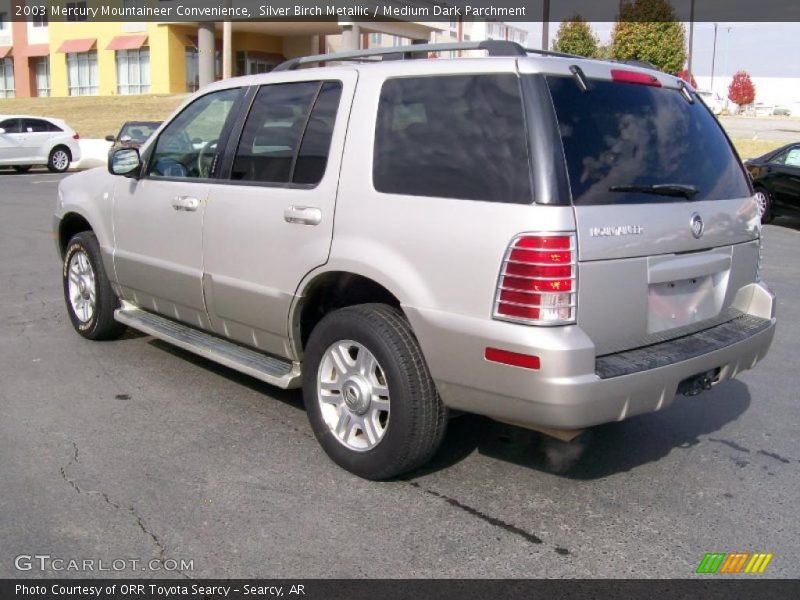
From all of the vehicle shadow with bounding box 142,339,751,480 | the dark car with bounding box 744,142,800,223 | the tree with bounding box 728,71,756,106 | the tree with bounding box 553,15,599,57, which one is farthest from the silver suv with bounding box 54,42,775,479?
the tree with bounding box 728,71,756,106

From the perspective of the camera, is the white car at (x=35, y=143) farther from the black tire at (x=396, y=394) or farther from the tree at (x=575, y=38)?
the tree at (x=575, y=38)

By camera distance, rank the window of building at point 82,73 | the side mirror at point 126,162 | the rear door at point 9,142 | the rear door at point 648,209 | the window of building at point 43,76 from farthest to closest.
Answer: the window of building at point 43,76, the window of building at point 82,73, the rear door at point 9,142, the side mirror at point 126,162, the rear door at point 648,209

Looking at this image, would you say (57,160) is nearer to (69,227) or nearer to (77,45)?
(69,227)

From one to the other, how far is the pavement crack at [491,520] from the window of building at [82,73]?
1959 inches

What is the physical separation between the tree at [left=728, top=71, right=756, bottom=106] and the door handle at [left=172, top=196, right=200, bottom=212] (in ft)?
334

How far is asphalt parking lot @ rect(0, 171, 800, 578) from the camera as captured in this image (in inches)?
136

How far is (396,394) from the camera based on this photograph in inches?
153

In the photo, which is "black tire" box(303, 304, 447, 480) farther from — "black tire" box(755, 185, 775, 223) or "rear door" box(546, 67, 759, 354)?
Answer: "black tire" box(755, 185, 775, 223)

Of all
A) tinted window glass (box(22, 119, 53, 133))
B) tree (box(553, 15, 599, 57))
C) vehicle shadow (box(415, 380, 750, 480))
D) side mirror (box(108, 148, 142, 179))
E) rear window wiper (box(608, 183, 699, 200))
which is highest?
tree (box(553, 15, 599, 57))

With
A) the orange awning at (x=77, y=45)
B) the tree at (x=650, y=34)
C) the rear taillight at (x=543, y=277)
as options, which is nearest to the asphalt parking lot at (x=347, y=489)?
the rear taillight at (x=543, y=277)

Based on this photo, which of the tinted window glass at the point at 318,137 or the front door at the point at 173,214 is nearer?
the tinted window glass at the point at 318,137

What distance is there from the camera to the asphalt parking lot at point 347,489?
3.46 m

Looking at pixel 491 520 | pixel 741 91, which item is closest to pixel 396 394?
pixel 491 520
